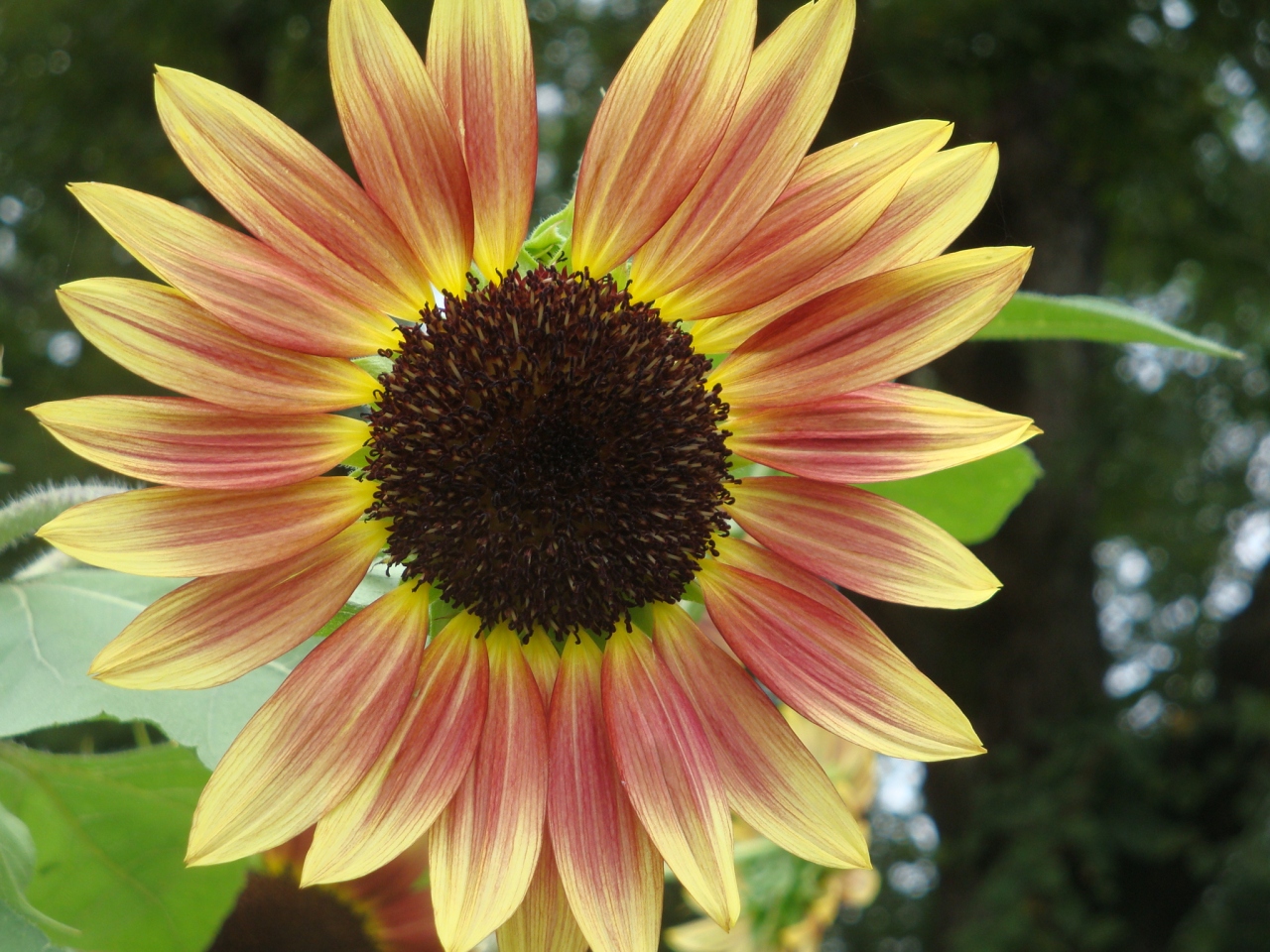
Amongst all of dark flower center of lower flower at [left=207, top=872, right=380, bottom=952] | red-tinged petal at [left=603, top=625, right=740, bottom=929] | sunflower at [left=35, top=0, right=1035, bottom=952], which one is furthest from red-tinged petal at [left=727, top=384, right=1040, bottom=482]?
dark flower center of lower flower at [left=207, top=872, right=380, bottom=952]

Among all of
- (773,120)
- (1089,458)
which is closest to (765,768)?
(773,120)

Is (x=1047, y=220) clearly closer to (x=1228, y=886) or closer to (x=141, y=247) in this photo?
(x=1228, y=886)

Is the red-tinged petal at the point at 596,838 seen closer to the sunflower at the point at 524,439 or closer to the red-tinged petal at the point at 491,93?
the sunflower at the point at 524,439

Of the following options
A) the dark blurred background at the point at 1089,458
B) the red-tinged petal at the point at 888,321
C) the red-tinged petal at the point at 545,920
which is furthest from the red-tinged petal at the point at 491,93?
the dark blurred background at the point at 1089,458

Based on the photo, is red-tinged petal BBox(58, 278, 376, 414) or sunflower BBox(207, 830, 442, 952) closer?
red-tinged petal BBox(58, 278, 376, 414)

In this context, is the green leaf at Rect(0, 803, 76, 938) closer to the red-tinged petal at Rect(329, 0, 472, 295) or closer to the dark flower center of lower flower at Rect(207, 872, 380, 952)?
the dark flower center of lower flower at Rect(207, 872, 380, 952)

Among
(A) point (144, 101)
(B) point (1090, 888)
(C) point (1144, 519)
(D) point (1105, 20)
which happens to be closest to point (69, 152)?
(A) point (144, 101)
